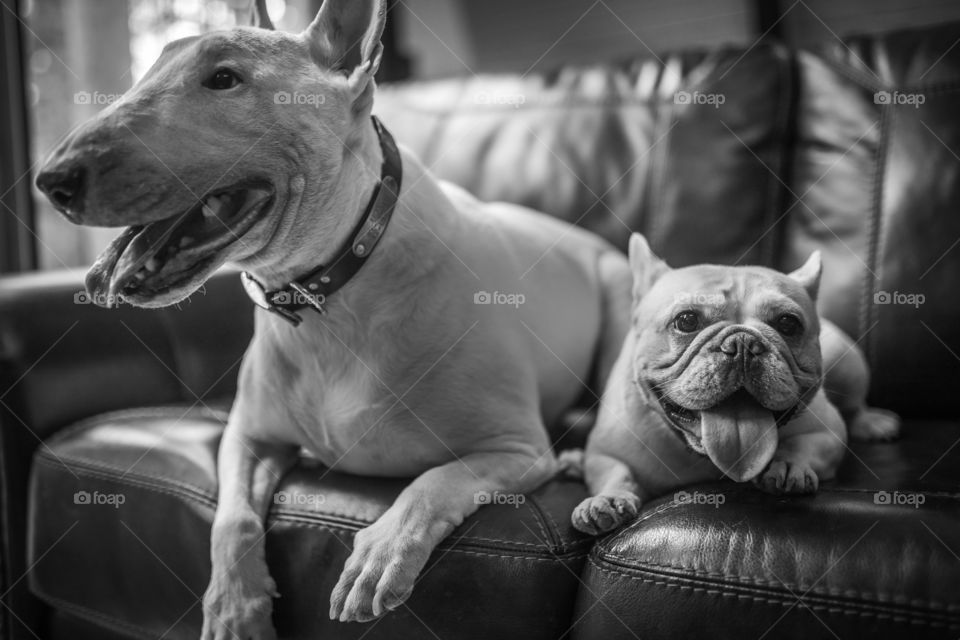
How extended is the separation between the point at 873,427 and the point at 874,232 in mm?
463

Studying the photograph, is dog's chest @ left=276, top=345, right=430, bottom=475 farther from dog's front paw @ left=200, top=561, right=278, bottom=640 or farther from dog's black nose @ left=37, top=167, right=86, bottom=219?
dog's black nose @ left=37, top=167, right=86, bottom=219

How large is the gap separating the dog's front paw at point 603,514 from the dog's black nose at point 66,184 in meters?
0.76

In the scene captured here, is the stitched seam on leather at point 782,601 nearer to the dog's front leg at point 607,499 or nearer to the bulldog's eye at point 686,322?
the dog's front leg at point 607,499

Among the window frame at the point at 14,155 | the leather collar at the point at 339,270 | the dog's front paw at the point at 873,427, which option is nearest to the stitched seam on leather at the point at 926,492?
the dog's front paw at the point at 873,427

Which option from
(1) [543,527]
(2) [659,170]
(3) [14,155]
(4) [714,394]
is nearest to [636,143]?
(2) [659,170]

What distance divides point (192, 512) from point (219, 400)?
54 cm

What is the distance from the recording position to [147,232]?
109cm

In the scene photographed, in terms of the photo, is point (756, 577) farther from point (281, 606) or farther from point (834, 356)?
point (281, 606)

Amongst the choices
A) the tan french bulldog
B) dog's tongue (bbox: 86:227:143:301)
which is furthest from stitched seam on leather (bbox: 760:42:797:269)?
dog's tongue (bbox: 86:227:143:301)

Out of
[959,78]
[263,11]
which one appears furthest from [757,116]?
[263,11]

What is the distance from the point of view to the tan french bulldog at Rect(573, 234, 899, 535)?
3.47 ft

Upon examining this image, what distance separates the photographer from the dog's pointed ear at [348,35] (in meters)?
1.21

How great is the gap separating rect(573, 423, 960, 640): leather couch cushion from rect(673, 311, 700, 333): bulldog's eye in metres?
0.23

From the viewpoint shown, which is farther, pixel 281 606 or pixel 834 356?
pixel 834 356
